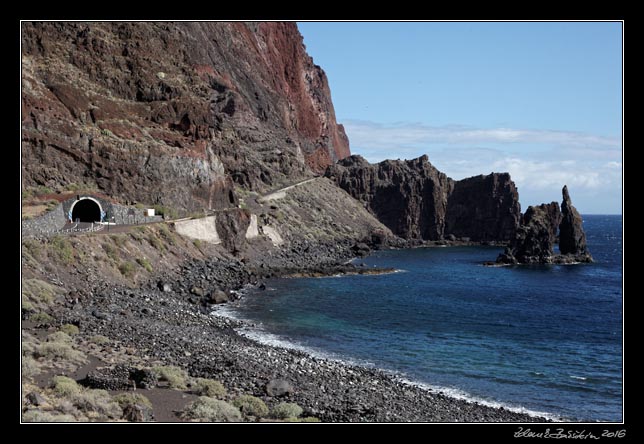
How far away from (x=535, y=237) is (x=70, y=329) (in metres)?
80.8

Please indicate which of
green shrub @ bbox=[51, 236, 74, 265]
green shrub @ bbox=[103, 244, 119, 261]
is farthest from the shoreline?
green shrub @ bbox=[103, 244, 119, 261]

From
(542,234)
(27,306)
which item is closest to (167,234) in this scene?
(27,306)

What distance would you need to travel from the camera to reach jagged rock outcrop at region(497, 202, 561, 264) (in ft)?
310

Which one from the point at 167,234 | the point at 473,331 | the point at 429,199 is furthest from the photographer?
the point at 429,199

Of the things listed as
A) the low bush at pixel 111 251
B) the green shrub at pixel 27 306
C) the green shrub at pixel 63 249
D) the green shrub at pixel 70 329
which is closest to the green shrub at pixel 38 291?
the green shrub at pixel 27 306

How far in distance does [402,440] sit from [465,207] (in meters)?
135

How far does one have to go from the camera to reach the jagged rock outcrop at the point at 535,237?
3716 inches

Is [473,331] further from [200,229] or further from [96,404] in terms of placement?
[96,404]

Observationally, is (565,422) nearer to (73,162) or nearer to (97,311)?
(97,311)

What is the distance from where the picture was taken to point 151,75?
75.1 meters

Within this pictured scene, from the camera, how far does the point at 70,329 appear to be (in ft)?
88.0

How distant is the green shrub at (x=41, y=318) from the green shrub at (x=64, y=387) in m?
8.52

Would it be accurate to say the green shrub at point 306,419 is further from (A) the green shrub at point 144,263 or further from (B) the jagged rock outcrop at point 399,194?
(B) the jagged rock outcrop at point 399,194

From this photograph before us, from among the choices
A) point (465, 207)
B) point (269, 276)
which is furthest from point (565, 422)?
point (465, 207)
